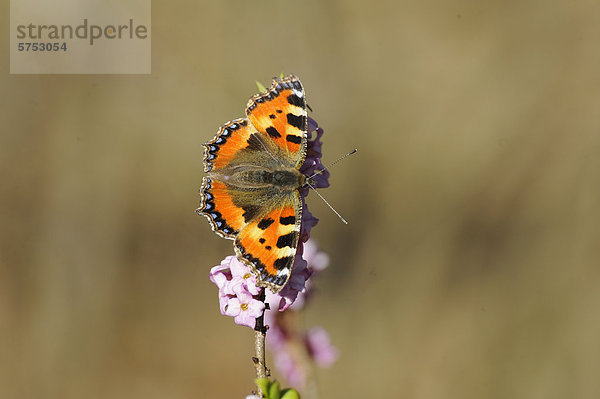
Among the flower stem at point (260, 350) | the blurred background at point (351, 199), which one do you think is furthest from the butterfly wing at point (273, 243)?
the blurred background at point (351, 199)

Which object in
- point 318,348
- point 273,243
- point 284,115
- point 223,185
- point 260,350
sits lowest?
point 318,348

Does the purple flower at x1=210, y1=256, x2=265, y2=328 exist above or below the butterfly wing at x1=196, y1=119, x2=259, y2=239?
below

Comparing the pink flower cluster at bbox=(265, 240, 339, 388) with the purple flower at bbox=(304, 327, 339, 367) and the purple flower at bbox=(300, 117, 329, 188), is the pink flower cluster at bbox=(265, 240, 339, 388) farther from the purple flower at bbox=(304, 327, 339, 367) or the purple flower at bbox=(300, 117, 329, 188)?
the purple flower at bbox=(300, 117, 329, 188)

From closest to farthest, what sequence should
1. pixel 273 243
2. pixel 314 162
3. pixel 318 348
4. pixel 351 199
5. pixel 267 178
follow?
pixel 273 243, pixel 314 162, pixel 267 178, pixel 318 348, pixel 351 199

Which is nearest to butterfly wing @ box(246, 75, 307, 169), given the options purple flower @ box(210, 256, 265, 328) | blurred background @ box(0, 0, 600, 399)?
purple flower @ box(210, 256, 265, 328)

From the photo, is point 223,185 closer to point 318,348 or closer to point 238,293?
point 238,293

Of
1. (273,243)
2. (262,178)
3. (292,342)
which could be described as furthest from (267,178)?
(292,342)
